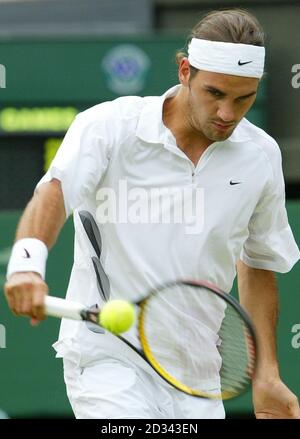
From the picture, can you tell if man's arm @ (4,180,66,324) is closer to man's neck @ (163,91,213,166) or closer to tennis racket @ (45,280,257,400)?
tennis racket @ (45,280,257,400)

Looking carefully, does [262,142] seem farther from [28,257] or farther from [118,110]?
[28,257]

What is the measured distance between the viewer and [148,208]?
4496mm

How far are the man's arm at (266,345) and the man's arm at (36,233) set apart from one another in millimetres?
916

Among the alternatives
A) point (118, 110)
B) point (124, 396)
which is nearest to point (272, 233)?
point (118, 110)

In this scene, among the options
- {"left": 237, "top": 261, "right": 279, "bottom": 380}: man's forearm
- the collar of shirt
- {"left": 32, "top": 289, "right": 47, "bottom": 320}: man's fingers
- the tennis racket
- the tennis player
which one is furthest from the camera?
{"left": 237, "top": 261, "right": 279, "bottom": 380}: man's forearm

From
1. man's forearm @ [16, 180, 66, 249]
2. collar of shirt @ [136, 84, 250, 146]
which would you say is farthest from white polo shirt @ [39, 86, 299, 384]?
man's forearm @ [16, 180, 66, 249]

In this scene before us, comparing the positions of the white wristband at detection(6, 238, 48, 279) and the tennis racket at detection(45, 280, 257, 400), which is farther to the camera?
the tennis racket at detection(45, 280, 257, 400)

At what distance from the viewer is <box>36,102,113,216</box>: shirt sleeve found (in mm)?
4262

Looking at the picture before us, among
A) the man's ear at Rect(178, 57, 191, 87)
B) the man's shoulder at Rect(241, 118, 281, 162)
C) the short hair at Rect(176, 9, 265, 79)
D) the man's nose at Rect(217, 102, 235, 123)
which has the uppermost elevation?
the short hair at Rect(176, 9, 265, 79)

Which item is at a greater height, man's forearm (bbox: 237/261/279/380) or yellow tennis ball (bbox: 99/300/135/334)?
yellow tennis ball (bbox: 99/300/135/334)

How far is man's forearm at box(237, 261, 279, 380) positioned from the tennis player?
0.49 ft

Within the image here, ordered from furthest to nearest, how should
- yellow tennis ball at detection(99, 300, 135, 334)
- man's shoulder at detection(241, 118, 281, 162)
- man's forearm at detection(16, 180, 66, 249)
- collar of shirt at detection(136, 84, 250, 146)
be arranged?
man's shoulder at detection(241, 118, 281, 162), collar of shirt at detection(136, 84, 250, 146), man's forearm at detection(16, 180, 66, 249), yellow tennis ball at detection(99, 300, 135, 334)

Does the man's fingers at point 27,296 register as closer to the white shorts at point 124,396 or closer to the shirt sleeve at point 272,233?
the white shorts at point 124,396
